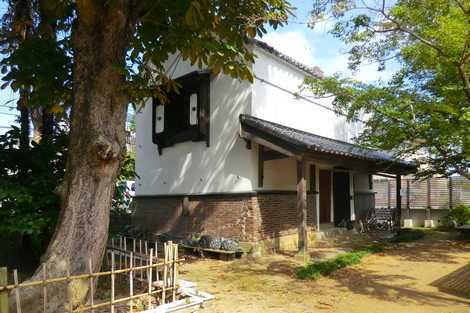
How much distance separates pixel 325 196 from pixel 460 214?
604cm

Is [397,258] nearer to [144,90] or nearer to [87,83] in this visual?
[144,90]

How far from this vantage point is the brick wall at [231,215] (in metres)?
12.1

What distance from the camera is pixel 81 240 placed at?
5973 mm

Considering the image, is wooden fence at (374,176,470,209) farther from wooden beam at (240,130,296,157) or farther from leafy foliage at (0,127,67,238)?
leafy foliage at (0,127,67,238)

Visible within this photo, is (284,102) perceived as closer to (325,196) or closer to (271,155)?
(271,155)

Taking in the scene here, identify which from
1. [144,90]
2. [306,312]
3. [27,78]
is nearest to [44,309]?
[306,312]

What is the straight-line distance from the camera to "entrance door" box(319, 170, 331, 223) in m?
15.7

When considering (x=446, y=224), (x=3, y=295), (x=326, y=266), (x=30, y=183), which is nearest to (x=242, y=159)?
(x=326, y=266)

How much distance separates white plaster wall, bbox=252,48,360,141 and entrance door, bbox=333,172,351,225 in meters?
1.76

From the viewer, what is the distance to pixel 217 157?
Answer: 13094 mm

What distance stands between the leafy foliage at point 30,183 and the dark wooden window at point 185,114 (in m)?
4.87

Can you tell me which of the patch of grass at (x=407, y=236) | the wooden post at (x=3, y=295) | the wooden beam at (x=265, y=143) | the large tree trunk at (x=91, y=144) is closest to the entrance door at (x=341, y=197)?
the patch of grass at (x=407, y=236)

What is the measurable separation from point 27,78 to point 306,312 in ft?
21.0

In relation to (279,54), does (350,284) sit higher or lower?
lower
